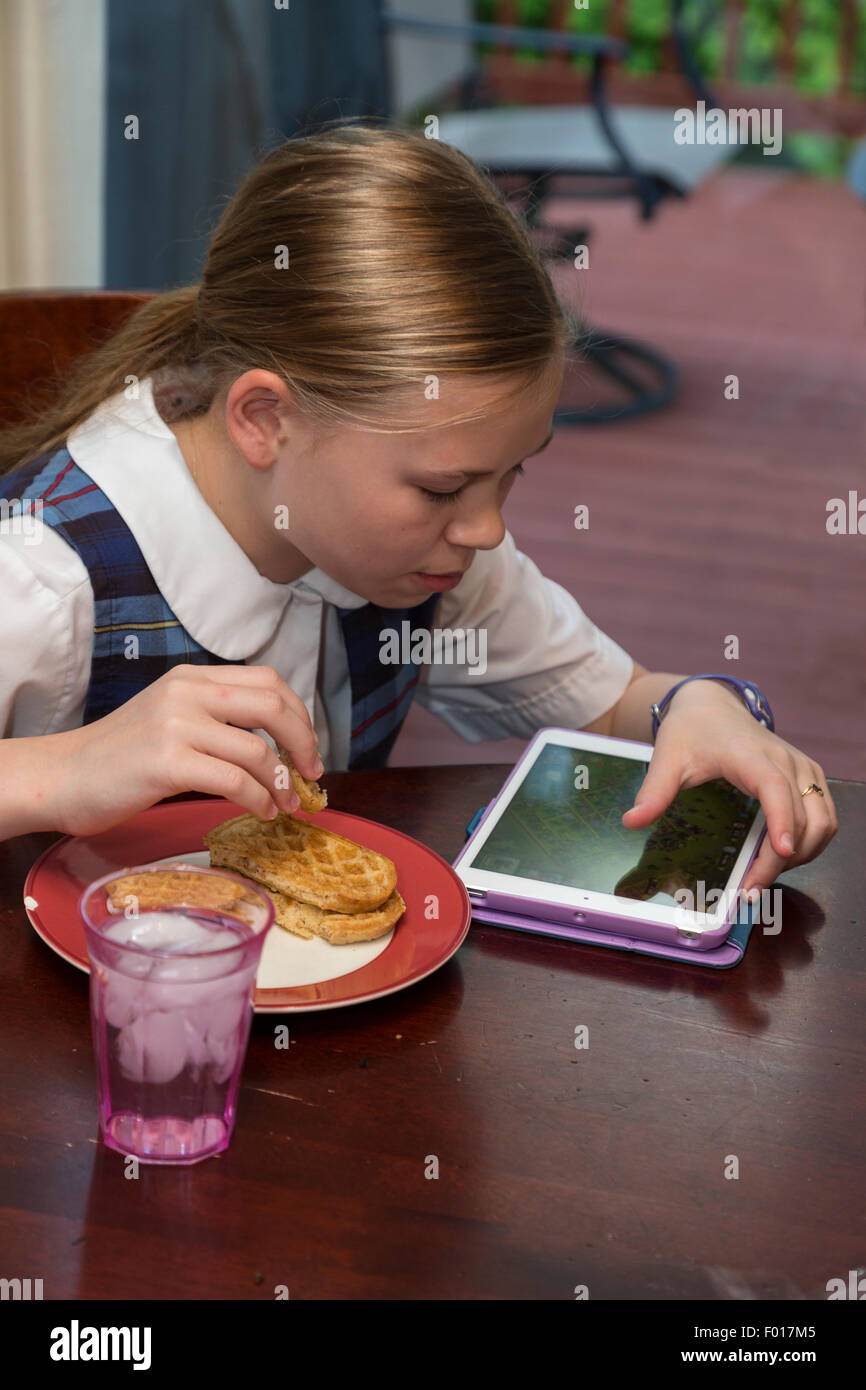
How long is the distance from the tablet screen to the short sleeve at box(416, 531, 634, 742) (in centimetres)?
22

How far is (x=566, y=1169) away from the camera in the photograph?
0.72 m

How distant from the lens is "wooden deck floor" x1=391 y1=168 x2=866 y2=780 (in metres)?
2.88

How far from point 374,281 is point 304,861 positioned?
1.32ft

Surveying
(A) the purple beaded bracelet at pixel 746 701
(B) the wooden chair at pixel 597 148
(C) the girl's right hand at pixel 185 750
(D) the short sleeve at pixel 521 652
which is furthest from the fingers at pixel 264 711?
(B) the wooden chair at pixel 597 148

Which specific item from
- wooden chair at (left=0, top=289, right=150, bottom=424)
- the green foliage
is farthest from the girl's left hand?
the green foliage

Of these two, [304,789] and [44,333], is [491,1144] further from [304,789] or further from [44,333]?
[44,333]

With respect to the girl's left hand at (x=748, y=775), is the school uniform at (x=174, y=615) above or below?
above

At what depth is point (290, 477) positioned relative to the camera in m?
1.09

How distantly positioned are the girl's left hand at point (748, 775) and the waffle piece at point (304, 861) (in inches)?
7.2

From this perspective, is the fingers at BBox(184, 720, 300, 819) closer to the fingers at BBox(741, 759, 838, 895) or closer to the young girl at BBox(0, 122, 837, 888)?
the young girl at BBox(0, 122, 837, 888)

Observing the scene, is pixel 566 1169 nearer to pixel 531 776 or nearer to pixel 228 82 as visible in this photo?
pixel 531 776

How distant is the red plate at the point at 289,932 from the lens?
2.62 feet

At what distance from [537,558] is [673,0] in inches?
68.2

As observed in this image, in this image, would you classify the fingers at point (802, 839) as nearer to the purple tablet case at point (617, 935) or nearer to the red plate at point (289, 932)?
the purple tablet case at point (617, 935)
